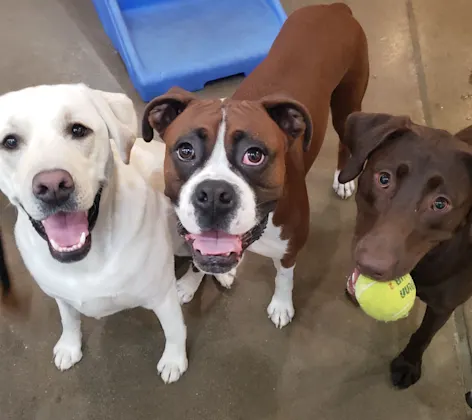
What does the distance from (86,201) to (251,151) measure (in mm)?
555

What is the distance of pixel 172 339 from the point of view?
111 inches

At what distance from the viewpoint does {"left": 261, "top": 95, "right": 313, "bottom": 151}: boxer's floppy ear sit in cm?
218

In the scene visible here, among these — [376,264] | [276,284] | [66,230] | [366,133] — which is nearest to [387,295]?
[376,264]

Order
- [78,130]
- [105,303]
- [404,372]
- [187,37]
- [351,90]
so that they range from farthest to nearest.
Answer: [187,37] < [351,90] < [404,372] < [105,303] < [78,130]

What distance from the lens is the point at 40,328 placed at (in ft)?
10.1

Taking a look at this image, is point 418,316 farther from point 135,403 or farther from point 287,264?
point 135,403

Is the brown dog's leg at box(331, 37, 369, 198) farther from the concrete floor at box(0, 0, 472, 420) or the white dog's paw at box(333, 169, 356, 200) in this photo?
the concrete floor at box(0, 0, 472, 420)

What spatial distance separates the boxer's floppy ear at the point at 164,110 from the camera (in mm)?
2221

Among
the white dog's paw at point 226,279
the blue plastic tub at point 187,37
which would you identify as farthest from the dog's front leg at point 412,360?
the blue plastic tub at point 187,37

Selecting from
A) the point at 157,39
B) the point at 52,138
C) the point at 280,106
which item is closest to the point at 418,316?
the point at 280,106

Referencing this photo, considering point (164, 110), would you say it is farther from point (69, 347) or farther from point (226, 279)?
point (69, 347)

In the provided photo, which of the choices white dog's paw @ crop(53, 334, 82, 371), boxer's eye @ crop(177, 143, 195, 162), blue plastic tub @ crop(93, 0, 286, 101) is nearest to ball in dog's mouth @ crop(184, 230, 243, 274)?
boxer's eye @ crop(177, 143, 195, 162)

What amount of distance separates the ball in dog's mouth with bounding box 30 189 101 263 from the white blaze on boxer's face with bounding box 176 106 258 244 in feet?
1.12

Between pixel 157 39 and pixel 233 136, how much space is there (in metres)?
2.30
